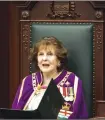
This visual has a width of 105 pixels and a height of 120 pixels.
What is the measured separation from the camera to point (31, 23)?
2.26 meters

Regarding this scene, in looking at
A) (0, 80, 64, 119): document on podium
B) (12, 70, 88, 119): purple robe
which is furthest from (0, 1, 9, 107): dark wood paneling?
(0, 80, 64, 119): document on podium

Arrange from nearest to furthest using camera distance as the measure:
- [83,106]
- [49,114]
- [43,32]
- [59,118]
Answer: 1. [59,118]
2. [49,114]
3. [83,106]
4. [43,32]

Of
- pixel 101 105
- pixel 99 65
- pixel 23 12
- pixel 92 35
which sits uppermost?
pixel 23 12

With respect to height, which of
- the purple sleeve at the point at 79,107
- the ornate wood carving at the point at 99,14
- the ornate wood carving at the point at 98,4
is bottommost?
the purple sleeve at the point at 79,107

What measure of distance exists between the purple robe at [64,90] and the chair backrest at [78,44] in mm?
296

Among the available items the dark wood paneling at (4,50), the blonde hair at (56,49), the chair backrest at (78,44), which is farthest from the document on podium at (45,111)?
the dark wood paneling at (4,50)

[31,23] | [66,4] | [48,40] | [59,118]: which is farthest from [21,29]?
[59,118]

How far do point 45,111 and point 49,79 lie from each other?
54 centimetres

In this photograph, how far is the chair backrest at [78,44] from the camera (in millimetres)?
2148

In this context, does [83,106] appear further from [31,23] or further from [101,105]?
[31,23]

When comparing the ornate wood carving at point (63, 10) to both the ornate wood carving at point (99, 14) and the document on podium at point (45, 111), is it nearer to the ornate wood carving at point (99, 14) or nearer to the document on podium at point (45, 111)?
the ornate wood carving at point (99, 14)

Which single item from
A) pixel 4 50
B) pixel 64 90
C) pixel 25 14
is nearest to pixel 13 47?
pixel 4 50

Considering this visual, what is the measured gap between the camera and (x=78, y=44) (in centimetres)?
215

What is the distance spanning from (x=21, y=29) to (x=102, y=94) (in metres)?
0.66
